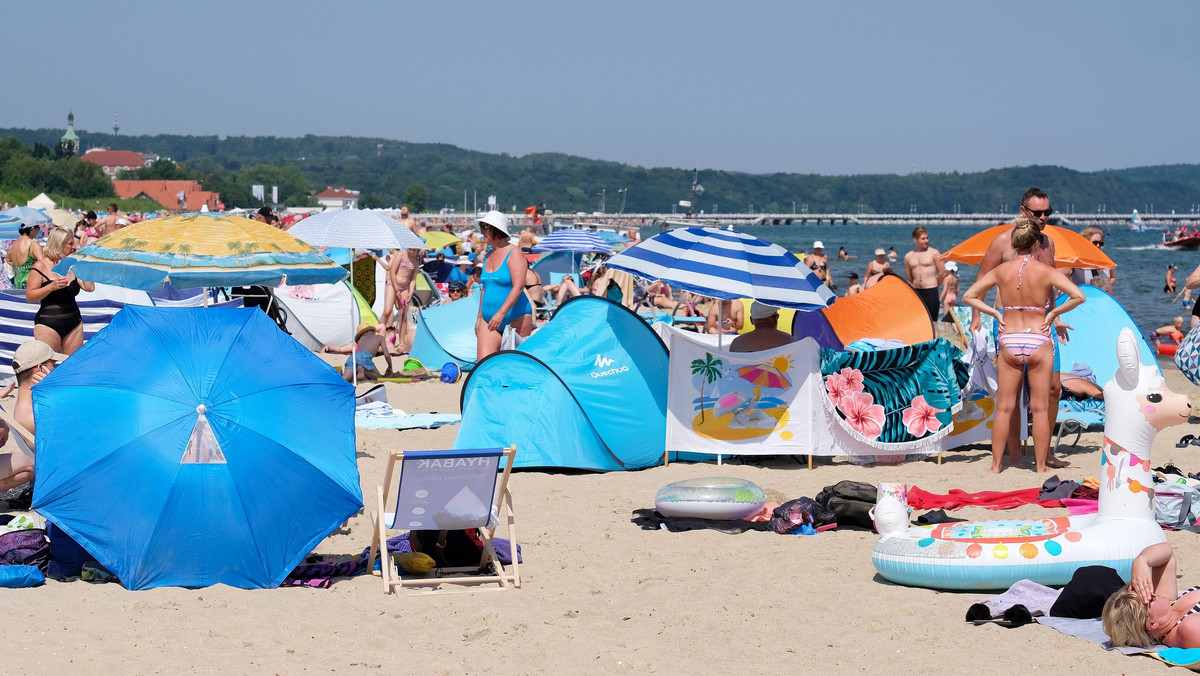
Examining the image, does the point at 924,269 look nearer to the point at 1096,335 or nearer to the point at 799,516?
the point at 1096,335

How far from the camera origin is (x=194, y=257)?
695 cm

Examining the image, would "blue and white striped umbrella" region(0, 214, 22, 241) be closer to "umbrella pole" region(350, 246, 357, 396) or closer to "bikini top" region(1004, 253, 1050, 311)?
"umbrella pole" region(350, 246, 357, 396)

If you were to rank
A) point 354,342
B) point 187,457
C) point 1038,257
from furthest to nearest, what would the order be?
1. point 354,342
2. point 1038,257
3. point 187,457

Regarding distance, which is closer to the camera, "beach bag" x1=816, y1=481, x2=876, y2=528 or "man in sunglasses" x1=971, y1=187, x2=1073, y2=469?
"beach bag" x1=816, y1=481, x2=876, y2=528

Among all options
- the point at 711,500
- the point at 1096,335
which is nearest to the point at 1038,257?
the point at 1096,335

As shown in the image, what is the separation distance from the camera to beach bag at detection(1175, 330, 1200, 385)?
8320mm

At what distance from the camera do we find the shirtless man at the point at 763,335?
289 inches

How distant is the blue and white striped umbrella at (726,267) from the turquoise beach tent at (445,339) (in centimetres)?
449

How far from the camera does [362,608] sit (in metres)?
4.62

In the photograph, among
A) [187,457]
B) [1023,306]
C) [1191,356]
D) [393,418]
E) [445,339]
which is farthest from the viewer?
[445,339]

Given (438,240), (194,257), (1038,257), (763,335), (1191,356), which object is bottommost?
(438,240)

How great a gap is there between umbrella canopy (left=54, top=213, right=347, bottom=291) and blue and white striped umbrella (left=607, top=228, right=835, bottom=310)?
2020 mm

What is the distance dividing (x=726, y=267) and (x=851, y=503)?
1804 millimetres

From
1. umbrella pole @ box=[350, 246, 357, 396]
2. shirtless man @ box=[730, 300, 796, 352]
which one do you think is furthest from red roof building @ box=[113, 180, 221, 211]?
shirtless man @ box=[730, 300, 796, 352]
